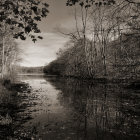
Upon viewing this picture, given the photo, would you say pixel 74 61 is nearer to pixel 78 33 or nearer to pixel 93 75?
pixel 93 75

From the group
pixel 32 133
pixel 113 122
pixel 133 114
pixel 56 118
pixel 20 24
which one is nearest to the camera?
pixel 20 24

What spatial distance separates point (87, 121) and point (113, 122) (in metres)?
1.36

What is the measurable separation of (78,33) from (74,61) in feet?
75.0

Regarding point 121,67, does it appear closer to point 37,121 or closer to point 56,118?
point 56,118

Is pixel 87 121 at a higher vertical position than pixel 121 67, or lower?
lower

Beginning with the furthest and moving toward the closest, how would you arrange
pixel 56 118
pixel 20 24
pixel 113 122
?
pixel 56 118 → pixel 113 122 → pixel 20 24

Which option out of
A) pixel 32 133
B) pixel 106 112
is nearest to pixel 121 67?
pixel 106 112

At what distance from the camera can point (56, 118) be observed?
11141 millimetres

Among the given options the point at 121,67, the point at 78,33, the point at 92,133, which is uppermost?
the point at 78,33

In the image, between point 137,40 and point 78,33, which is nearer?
point 137,40

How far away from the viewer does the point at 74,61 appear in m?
58.6

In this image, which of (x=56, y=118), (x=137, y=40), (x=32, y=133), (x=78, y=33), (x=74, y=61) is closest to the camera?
(x=32, y=133)

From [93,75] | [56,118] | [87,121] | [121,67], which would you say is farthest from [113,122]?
[93,75]

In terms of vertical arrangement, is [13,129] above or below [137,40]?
below
